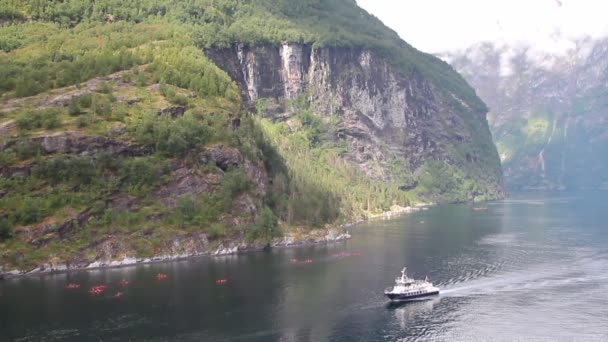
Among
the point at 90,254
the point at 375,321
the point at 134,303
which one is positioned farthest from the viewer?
the point at 90,254

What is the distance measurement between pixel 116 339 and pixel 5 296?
46787 mm

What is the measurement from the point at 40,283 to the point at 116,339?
56.8 m

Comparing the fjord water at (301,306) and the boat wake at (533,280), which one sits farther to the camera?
the boat wake at (533,280)

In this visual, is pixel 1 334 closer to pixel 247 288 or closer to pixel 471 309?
pixel 247 288

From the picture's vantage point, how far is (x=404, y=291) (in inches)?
6388

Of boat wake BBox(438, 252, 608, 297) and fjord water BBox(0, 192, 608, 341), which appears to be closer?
fjord water BBox(0, 192, 608, 341)

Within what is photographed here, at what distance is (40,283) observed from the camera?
579 ft

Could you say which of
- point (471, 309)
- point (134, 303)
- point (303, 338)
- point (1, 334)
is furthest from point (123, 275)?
point (471, 309)

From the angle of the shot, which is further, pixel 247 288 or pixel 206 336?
pixel 247 288

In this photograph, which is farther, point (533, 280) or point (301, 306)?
point (533, 280)

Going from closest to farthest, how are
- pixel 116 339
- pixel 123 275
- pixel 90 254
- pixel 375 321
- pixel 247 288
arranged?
1. pixel 116 339
2. pixel 375 321
3. pixel 247 288
4. pixel 123 275
5. pixel 90 254

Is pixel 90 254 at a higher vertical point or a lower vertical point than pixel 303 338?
higher

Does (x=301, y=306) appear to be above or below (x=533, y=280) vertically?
above

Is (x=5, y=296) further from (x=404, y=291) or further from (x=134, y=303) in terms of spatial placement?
(x=404, y=291)
